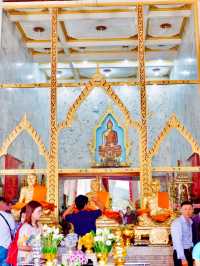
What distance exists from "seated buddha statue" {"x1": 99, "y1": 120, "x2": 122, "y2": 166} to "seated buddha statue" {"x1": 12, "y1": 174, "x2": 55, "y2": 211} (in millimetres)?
1476

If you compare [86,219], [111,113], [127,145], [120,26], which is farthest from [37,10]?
[86,219]

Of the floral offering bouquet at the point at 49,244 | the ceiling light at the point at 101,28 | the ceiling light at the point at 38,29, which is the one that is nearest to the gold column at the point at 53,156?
the ceiling light at the point at 38,29

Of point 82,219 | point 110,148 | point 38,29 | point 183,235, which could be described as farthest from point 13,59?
point 183,235

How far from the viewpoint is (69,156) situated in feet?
40.3

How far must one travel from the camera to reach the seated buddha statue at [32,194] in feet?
24.6

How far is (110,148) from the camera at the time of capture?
28.7 feet

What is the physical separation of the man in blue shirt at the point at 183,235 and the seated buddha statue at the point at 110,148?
3109 mm

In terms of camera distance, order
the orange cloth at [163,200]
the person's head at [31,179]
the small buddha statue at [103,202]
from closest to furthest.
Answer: the small buddha statue at [103,202] → the orange cloth at [163,200] → the person's head at [31,179]

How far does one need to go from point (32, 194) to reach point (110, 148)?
1914 millimetres

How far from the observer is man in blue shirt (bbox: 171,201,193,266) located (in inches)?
213

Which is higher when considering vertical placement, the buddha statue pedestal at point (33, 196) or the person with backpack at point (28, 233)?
the buddha statue pedestal at point (33, 196)

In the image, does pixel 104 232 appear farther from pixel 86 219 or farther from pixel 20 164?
pixel 20 164

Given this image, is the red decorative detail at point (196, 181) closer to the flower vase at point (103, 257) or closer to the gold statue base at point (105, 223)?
the gold statue base at point (105, 223)

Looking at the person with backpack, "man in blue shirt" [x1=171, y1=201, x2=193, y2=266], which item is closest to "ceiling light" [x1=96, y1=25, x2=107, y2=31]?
"man in blue shirt" [x1=171, y1=201, x2=193, y2=266]
